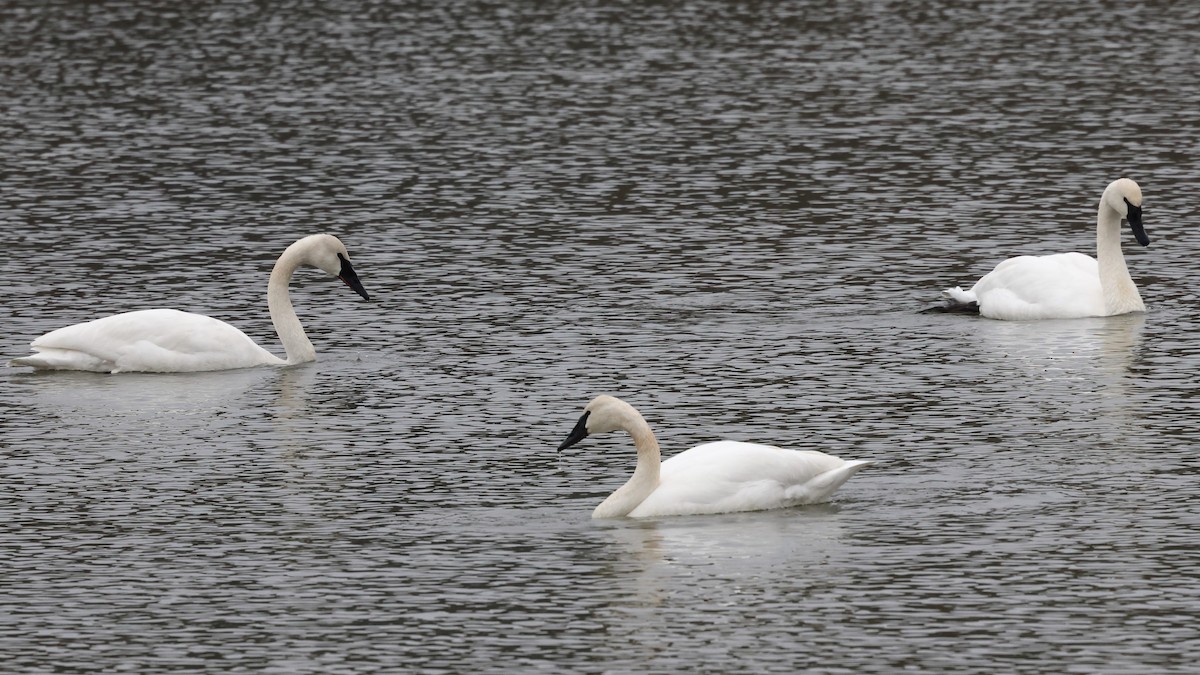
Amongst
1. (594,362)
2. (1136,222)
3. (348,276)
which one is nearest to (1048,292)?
(1136,222)

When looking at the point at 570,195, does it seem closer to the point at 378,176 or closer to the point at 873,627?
the point at 378,176

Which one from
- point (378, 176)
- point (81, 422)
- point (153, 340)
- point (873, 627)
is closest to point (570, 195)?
point (378, 176)

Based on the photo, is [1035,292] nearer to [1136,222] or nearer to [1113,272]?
[1113,272]

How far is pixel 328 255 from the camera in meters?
24.8

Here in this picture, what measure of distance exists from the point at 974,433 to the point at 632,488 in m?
3.41

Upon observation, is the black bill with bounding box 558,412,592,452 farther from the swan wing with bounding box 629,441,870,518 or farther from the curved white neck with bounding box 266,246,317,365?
the curved white neck with bounding box 266,246,317,365

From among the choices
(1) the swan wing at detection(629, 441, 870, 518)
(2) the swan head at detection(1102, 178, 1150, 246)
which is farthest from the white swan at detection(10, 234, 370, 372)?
(2) the swan head at detection(1102, 178, 1150, 246)

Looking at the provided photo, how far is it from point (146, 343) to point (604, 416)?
283 inches

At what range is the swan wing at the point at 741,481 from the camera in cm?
1741

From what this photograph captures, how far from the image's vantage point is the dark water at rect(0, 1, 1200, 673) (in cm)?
1498

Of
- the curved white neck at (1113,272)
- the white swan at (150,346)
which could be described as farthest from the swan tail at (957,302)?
the white swan at (150,346)

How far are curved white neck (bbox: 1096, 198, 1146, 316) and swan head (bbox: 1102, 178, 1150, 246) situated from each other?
0.06 metres

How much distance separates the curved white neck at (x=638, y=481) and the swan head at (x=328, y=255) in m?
7.79

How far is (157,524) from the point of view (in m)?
17.3
